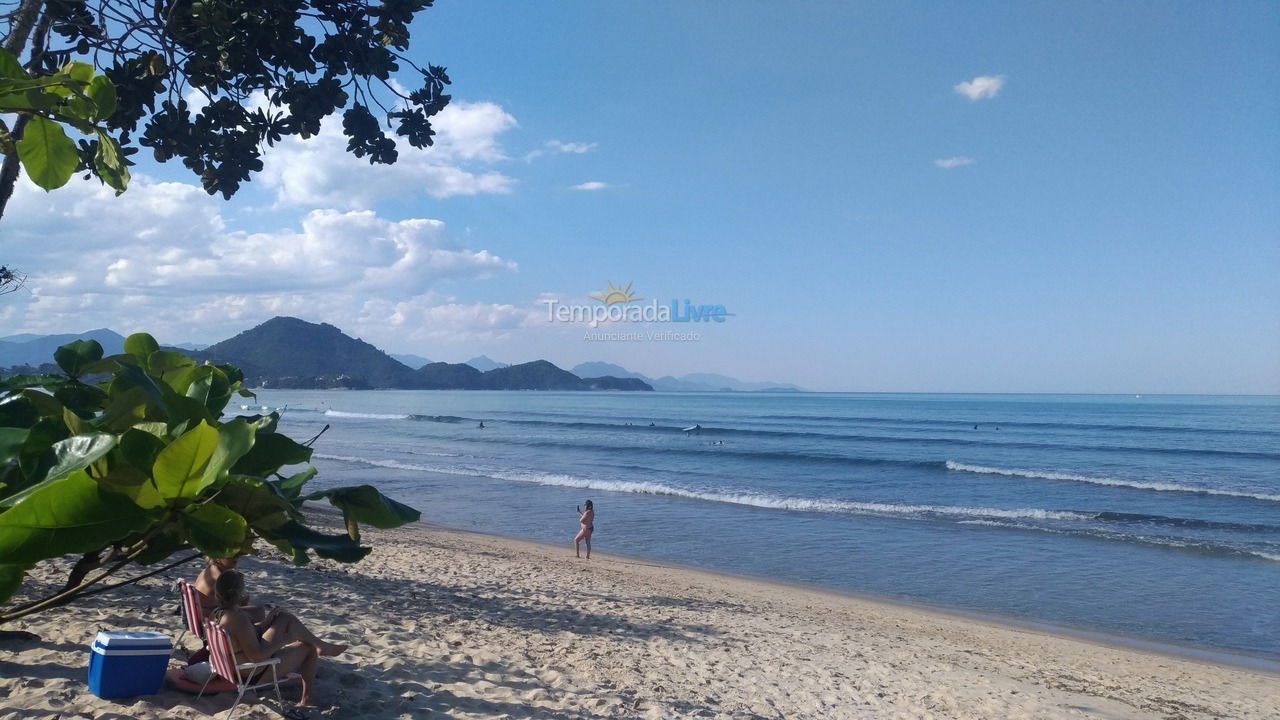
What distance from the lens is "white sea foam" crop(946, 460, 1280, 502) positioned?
21.3 meters

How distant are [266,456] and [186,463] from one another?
39 centimetres

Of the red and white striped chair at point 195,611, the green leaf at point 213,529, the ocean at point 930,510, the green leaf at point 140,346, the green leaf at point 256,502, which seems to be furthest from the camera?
the ocean at point 930,510

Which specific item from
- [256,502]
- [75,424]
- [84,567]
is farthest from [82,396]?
[256,502]

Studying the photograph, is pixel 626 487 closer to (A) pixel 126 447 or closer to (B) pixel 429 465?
(B) pixel 429 465

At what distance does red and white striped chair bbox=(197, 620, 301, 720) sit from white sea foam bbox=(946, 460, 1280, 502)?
983 inches

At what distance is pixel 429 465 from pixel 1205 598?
70.8ft

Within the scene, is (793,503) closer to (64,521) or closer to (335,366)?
(64,521)

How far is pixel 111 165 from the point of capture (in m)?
1.69

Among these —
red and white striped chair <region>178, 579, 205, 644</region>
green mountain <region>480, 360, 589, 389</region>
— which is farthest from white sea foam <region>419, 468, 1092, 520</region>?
green mountain <region>480, 360, 589, 389</region>

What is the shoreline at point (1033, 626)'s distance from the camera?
8656 millimetres

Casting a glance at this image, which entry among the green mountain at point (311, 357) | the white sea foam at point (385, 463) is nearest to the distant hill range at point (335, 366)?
the green mountain at point (311, 357)

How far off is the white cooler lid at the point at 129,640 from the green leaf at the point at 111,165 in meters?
3.11

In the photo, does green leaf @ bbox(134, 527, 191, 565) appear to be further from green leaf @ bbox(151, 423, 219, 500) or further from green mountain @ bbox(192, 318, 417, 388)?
green mountain @ bbox(192, 318, 417, 388)

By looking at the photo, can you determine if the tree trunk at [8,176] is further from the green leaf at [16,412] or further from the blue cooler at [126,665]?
the green leaf at [16,412]
